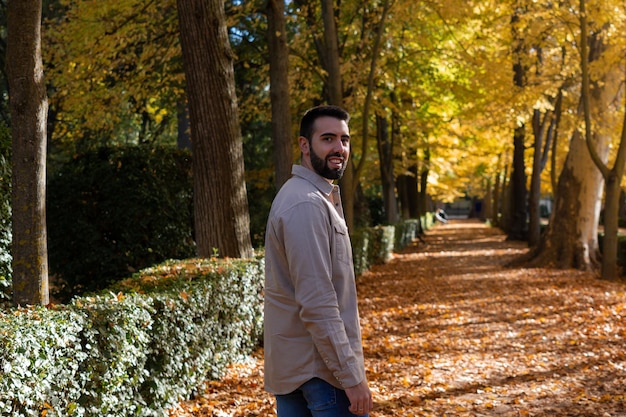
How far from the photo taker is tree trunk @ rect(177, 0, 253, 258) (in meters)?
9.05

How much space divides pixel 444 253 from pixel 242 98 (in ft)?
34.9

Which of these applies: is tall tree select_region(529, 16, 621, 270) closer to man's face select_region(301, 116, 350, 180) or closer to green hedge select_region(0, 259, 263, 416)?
green hedge select_region(0, 259, 263, 416)

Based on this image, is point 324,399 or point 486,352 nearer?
point 324,399

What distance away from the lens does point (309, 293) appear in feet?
8.86

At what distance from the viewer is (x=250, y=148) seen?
24094 millimetres

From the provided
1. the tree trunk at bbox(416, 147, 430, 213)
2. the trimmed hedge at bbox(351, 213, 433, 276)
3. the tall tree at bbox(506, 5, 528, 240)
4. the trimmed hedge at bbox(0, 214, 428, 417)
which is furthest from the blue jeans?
the tree trunk at bbox(416, 147, 430, 213)

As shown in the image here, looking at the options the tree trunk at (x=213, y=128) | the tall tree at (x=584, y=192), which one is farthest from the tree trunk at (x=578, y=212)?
the tree trunk at (x=213, y=128)

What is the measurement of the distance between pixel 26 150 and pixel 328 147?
12.7 feet

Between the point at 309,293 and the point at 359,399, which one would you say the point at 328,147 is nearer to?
the point at 309,293

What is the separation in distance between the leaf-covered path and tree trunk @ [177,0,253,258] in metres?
1.63

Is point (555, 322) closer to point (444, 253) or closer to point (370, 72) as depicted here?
point (370, 72)

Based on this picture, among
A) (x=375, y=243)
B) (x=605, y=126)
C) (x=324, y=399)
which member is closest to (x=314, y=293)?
(x=324, y=399)

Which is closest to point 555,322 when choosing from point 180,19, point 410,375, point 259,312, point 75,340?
point 410,375

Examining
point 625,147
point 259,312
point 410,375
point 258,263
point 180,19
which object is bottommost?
point 410,375
